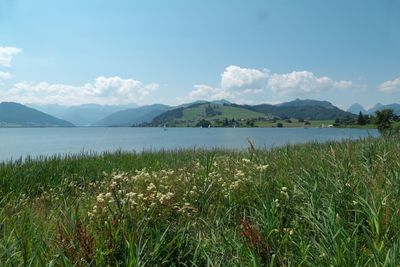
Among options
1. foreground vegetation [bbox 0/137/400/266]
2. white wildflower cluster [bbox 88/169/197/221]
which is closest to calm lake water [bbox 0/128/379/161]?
white wildflower cluster [bbox 88/169/197/221]

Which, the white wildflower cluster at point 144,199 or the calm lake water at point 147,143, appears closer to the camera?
the white wildflower cluster at point 144,199

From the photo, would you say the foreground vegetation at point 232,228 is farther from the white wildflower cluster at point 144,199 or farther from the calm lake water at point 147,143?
the calm lake water at point 147,143

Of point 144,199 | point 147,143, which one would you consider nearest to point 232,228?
point 144,199

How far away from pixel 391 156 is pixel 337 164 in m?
2.52

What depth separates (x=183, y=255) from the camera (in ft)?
16.0

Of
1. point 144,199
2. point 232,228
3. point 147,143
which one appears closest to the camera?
point 232,228

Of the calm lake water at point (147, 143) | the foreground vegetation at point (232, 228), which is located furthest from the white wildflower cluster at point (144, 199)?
the calm lake water at point (147, 143)

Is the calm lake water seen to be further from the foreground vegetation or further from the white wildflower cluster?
the foreground vegetation

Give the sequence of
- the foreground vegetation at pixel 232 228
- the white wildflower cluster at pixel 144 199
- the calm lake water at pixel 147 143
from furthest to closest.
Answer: the calm lake water at pixel 147 143
the white wildflower cluster at pixel 144 199
the foreground vegetation at pixel 232 228

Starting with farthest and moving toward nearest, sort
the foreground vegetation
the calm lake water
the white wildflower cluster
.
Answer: the calm lake water, the white wildflower cluster, the foreground vegetation

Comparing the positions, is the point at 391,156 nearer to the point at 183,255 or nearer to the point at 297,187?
the point at 297,187

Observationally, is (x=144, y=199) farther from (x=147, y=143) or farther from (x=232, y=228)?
(x=147, y=143)

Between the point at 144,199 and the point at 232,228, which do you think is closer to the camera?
the point at 232,228

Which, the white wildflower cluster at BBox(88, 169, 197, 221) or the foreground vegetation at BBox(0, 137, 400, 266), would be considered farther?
the white wildflower cluster at BBox(88, 169, 197, 221)
